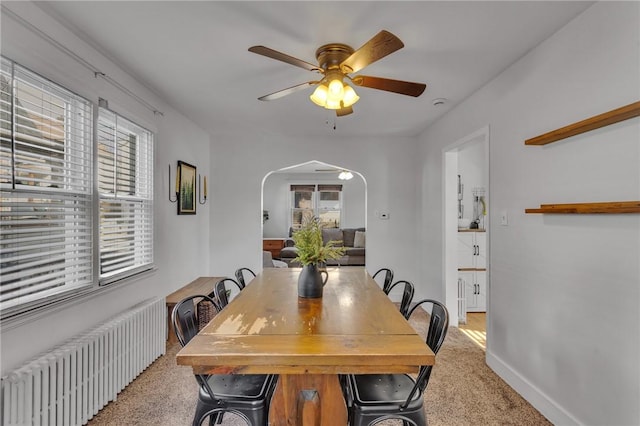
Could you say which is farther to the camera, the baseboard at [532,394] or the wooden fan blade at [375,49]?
the baseboard at [532,394]

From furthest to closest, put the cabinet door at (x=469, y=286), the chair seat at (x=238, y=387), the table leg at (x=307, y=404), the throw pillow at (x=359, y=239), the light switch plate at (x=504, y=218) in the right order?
the throw pillow at (x=359, y=239), the cabinet door at (x=469, y=286), the light switch plate at (x=504, y=218), the chair seat at (x=238, y=387), the table leg at (x=307, y=404)

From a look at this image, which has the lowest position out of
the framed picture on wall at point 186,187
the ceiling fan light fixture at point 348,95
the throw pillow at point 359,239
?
the throw pillow at point 359,239

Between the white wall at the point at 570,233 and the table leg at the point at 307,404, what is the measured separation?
1418 millimetres

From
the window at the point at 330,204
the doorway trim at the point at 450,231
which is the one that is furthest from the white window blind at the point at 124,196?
the window at the point at 330,204

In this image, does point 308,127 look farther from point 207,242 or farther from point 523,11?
point 523,11

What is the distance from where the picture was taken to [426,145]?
4355 mm

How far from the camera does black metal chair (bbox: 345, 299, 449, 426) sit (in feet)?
4.73

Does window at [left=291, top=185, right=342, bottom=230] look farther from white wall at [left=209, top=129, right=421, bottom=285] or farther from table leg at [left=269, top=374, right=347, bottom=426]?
table leg at [left=269, top=374, right=347, bottom=426]

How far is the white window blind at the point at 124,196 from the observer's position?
2340 mm

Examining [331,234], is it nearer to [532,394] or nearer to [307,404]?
[532,394]

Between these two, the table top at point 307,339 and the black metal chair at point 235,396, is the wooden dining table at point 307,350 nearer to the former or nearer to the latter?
the table top at point 307,339

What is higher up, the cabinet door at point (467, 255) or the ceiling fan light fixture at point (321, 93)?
the ceiling fan light fixture at point (321, 93)

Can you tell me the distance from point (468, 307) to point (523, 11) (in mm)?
3415

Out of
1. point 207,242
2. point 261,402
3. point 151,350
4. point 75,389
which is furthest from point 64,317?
point 207,242
